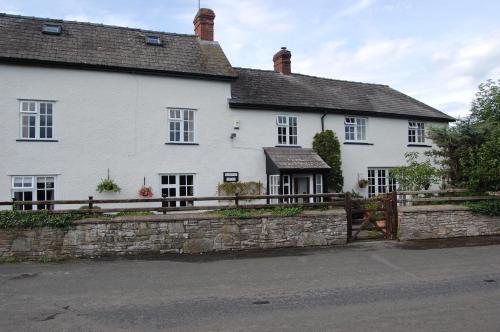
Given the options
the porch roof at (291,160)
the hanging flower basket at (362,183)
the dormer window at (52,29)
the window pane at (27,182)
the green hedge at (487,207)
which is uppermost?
the dormer window at (52,29)

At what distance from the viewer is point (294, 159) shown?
1745 cm

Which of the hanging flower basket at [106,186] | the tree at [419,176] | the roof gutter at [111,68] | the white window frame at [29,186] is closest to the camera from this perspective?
the white window frame at [29,186]

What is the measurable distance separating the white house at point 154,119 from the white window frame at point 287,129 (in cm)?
5

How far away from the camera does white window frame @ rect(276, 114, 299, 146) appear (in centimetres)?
1852

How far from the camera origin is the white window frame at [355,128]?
20.0 metres

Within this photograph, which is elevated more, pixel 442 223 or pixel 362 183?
pixel 362 183

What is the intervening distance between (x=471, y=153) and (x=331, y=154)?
618 cm

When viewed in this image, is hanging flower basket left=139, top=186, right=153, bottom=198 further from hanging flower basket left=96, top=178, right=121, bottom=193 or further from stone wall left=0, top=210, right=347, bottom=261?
stone wall left=0, top=210, right=347, bottom=261

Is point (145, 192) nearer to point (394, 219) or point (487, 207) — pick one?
point (394, 219)

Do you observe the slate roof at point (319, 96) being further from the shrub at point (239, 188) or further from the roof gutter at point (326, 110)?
the shrub at point (239, 188)

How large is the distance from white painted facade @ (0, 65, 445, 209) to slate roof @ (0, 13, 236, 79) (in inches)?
16.1

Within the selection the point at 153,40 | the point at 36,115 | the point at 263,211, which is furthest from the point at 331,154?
the point at 36,115

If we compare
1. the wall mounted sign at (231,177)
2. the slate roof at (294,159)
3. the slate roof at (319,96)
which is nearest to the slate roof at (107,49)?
the slate roof at (319,96)

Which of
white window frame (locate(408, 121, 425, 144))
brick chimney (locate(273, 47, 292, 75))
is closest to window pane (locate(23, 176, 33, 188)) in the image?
brick chimney (locate(273, 47, 292, 75))
